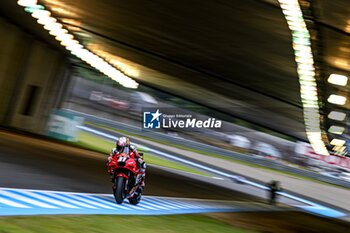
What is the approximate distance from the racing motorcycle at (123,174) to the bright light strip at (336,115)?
1781 cm

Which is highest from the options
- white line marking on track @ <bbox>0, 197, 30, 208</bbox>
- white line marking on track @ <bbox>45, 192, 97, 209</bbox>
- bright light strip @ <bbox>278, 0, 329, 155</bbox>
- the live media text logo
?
the live media text logo

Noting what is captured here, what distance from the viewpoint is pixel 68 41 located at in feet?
95.2

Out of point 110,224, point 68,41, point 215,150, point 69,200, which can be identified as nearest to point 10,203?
point 110,224

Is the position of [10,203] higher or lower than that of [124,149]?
lower

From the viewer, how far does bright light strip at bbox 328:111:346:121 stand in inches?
1097

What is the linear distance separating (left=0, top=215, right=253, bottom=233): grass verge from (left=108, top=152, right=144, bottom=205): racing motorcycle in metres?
0.74

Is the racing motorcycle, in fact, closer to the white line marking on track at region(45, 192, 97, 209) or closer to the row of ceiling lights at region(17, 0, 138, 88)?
the white line marking on track at region(45, 192, 97, 209)

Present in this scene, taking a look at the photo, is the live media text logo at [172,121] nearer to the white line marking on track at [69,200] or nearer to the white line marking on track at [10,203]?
the white line marking on track at [69,200]

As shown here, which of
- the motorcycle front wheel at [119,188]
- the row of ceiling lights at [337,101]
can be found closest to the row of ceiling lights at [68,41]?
the row of ceiling lights at [337,101]

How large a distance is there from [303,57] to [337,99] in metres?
6.69

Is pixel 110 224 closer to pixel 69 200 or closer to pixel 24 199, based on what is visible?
pixel 24 199

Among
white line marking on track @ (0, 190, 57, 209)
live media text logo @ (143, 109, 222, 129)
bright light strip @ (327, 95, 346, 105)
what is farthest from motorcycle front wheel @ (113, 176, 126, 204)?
live media text logo @ (143, 109, 222, 129)

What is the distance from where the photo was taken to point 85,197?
40.7 ft

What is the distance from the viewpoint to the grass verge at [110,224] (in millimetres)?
7743
